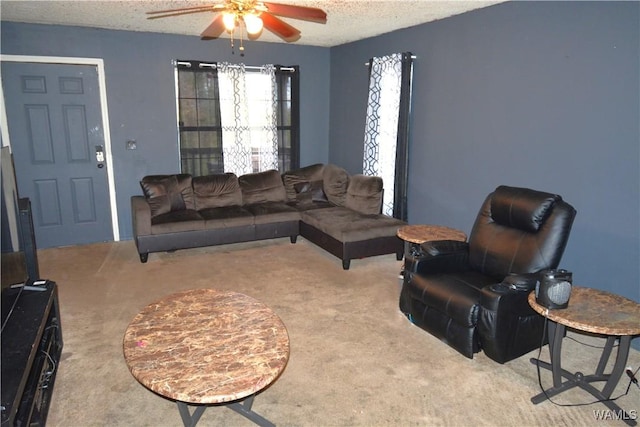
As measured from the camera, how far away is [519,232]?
3133mm

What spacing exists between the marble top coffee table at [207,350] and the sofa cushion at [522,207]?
1.81 metres

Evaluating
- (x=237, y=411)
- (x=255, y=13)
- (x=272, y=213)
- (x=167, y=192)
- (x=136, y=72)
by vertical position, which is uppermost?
(x=255, y=13)

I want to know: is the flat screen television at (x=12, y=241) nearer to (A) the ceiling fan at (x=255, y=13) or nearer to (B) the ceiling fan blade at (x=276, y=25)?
(A) the ceiling fan at (x=255, y=13)

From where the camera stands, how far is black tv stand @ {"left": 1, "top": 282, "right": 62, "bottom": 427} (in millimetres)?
1852

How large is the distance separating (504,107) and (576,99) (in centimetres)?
64

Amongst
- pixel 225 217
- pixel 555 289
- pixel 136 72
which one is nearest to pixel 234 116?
pixel 136 72

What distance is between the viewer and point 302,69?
6.03 m

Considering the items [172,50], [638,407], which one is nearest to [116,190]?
[172,50]

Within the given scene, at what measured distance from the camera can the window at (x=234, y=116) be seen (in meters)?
5.48

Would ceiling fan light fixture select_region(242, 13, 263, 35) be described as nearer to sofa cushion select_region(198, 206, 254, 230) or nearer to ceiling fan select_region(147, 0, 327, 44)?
ceiling fan select_region(147, 0, 327, 44)

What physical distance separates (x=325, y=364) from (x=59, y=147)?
158 inches

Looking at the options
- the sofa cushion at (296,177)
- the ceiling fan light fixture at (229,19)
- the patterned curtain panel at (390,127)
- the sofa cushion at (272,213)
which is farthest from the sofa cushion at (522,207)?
the sofa cushion at (296,177)

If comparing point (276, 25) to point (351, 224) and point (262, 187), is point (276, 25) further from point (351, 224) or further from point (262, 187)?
point (262, 187)

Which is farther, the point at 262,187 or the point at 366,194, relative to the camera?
the point at 262,187
